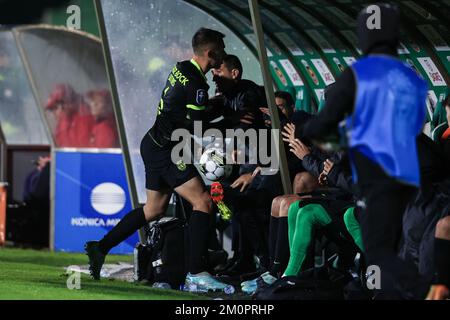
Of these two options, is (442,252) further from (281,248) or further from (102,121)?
(102,121)

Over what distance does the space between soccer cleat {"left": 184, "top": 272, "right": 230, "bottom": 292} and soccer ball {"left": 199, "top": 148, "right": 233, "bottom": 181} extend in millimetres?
1420

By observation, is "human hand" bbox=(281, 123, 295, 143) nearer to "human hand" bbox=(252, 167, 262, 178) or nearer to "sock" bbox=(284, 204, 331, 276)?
Answer: "sock" bbox=(284, 204, 331, 276)

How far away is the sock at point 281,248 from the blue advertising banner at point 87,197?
5409 millimetres

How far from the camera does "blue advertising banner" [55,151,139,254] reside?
15.0 m

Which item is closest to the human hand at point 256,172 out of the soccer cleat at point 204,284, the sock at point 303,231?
the soccer cleat at point 204,284

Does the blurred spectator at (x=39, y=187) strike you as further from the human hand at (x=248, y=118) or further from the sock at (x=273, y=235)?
the sock at (x=273, y=235)

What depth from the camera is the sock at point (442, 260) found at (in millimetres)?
7504

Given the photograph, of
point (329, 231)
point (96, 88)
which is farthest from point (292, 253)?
point (96, 88)

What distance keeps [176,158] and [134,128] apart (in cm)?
251

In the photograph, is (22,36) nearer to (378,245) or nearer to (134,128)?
(134,128)

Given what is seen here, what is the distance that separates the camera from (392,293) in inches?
266

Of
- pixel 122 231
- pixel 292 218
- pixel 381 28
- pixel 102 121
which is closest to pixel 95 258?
pixel 122 231

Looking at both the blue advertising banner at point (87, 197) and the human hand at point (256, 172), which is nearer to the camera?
the human hand at point (256, 172)

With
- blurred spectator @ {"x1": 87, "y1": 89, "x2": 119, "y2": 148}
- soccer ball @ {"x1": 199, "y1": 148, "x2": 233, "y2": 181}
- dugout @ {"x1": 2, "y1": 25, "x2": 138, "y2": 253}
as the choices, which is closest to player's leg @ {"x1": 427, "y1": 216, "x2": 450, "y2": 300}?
soccer ball @ {"x1": 199, "y1": 148, "x2": 233, "y2": 181}
